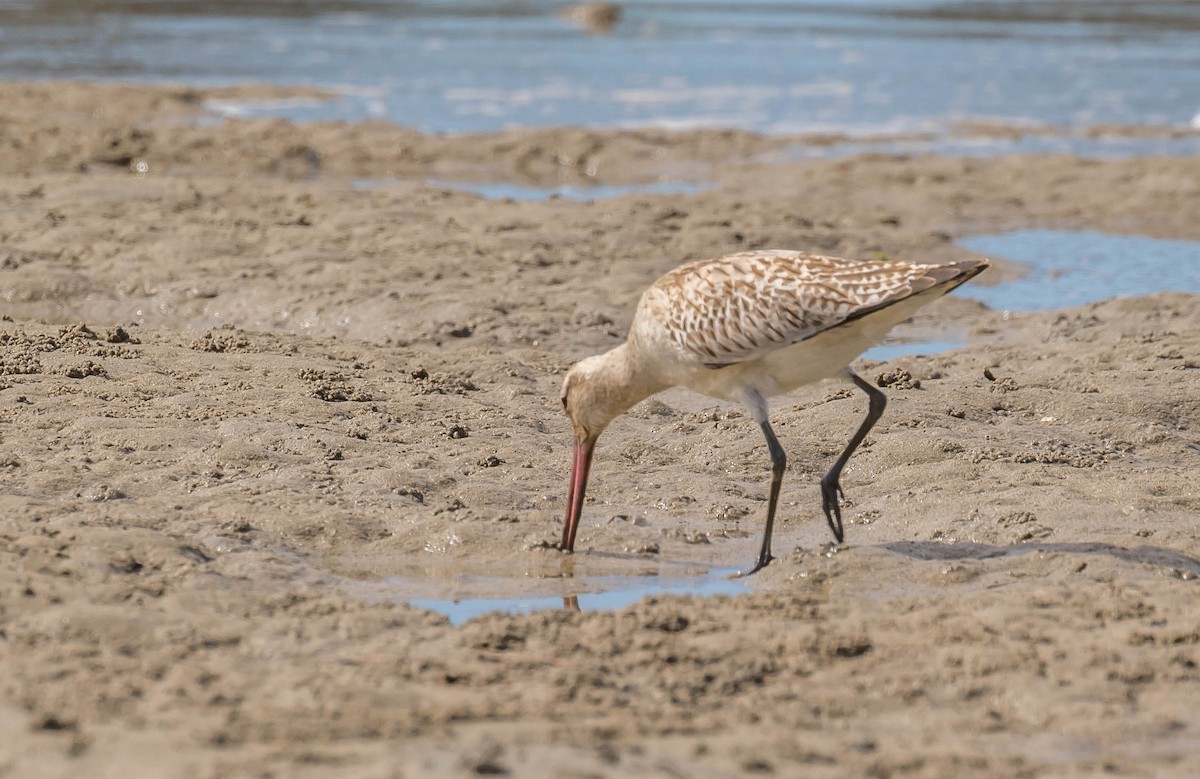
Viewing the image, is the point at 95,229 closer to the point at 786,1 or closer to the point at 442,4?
the point at 442,4

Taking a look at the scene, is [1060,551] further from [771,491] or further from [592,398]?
[592,398]

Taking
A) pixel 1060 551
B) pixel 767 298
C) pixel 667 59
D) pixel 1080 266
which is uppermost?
pixel 667 59

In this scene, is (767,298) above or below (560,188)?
above

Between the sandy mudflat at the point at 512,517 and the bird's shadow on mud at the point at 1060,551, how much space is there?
24mm

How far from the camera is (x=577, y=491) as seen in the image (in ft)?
20.1

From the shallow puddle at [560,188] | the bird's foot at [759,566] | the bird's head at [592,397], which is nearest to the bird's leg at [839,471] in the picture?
the bird's foot at [759,566]

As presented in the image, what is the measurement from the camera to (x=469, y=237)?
11.6m

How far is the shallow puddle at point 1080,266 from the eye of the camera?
11281 mm

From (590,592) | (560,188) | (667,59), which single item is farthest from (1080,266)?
(667,59)

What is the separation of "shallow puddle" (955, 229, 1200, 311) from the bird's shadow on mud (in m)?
5.05

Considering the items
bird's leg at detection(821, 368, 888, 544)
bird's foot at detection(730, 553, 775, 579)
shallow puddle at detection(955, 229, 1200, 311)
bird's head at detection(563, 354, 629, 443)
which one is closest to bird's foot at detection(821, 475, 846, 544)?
bird's leg at detection(821, 368, 888, 544)

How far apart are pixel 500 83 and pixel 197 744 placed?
20.9m

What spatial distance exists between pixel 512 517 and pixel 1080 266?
7.43m

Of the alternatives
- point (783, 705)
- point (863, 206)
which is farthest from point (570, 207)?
point (783, 705)
